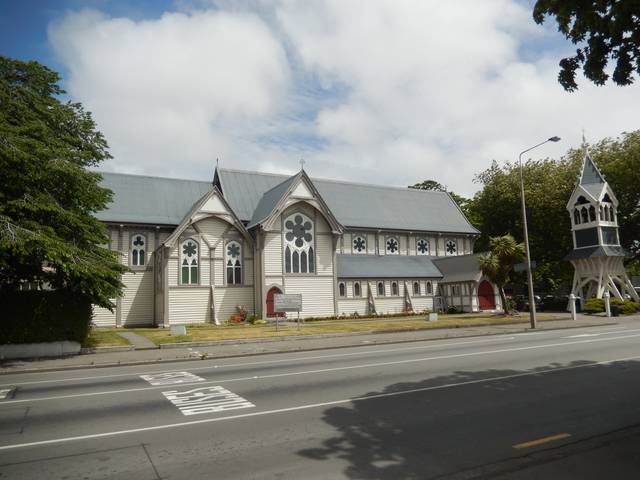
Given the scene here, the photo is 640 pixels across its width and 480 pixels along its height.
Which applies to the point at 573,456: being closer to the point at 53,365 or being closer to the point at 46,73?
the point at 53,365

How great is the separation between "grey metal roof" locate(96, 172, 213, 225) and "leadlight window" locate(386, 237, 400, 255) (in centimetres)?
1708

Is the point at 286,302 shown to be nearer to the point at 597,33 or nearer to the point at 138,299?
the point at 138,299

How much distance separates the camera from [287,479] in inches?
229

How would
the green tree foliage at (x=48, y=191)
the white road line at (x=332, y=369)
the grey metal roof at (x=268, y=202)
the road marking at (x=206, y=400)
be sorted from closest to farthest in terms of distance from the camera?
the road marking at (x=206, y=400) < the white road line at (x=332, y=369) < the green tree foliage at (x=48, y=191) < the grey metal roof at (x=268, y=202)

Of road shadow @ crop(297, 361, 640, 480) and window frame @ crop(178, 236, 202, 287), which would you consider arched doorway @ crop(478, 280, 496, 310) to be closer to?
window frame @ crop(178, 236, 202, 287)

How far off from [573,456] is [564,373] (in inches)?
258

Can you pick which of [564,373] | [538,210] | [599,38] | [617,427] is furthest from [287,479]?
[538,210]

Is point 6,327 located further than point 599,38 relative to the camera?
Yes

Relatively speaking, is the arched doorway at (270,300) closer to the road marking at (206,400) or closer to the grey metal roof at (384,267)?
Answer: the grey metal roof at (384,267)

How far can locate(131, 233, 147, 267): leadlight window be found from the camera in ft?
119

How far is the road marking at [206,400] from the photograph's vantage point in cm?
945

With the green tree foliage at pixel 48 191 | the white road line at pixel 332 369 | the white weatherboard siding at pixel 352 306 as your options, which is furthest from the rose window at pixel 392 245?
the green tree foliage at pixel 48 191

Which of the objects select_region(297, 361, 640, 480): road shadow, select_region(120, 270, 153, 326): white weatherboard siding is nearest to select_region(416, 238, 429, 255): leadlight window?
select_region(120, 270, 153, 326): white weatherboard siding

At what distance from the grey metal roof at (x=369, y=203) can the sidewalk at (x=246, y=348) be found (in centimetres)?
1826
